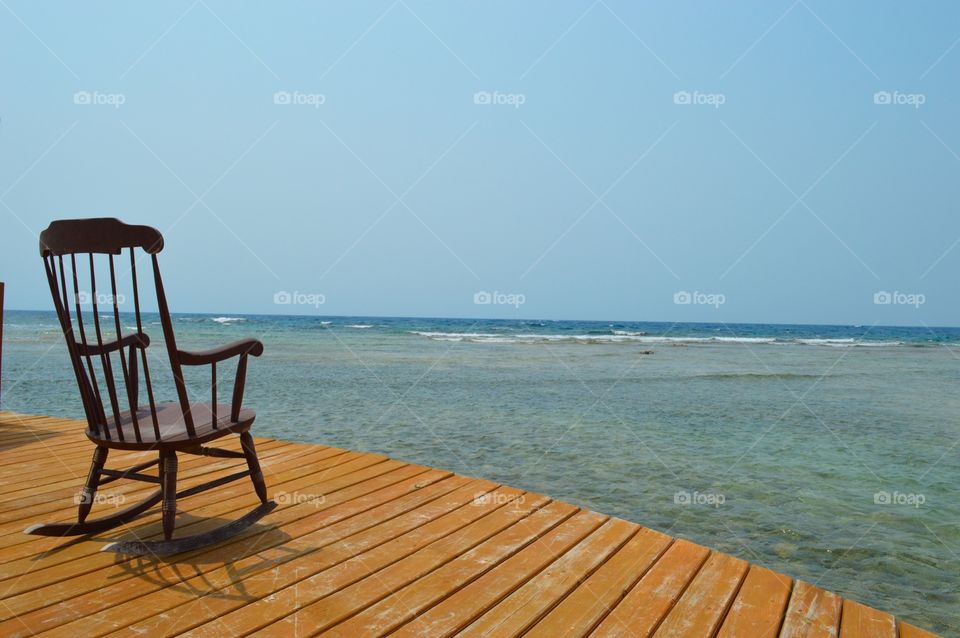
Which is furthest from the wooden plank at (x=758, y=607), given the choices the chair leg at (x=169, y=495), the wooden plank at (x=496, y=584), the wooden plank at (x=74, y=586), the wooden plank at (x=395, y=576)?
the chair leg at (x=169, y=495)

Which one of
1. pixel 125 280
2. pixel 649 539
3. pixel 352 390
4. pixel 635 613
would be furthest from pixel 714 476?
pixel 352 390

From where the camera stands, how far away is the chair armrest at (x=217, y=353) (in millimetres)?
2246

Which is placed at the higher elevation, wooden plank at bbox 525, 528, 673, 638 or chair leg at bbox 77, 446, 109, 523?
chair leg at bbox 77, 446, 109, 523

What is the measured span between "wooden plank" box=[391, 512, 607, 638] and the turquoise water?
103cm

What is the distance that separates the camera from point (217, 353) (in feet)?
7.61

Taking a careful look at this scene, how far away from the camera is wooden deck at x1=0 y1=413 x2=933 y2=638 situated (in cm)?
178

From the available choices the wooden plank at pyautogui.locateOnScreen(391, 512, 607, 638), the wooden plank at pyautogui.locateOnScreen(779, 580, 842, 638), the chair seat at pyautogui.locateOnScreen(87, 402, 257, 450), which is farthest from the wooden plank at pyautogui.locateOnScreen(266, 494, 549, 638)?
the wooden plank at pyautogui.locateOnScreen(779, 580, 842, 638)

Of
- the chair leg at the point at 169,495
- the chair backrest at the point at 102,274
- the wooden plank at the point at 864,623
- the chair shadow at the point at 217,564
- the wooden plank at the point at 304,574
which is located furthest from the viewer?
the chair leg at the point at 169,495

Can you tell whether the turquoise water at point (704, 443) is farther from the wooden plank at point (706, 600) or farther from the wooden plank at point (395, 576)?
the wooden plank at point (395, 576)

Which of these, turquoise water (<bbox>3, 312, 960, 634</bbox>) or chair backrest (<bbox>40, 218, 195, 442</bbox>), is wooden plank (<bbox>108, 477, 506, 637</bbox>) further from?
turquoise water (<bbox>3, 312, 960, 634</bbox>)

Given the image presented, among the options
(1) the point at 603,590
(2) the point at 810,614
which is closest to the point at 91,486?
(1) the point at 603,590

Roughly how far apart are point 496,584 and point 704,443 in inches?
172

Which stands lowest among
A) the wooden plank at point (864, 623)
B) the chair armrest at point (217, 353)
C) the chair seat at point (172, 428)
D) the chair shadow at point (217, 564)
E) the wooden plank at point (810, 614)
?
the wooden plank at point (864, 623)

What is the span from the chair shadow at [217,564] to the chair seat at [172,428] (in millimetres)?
397
